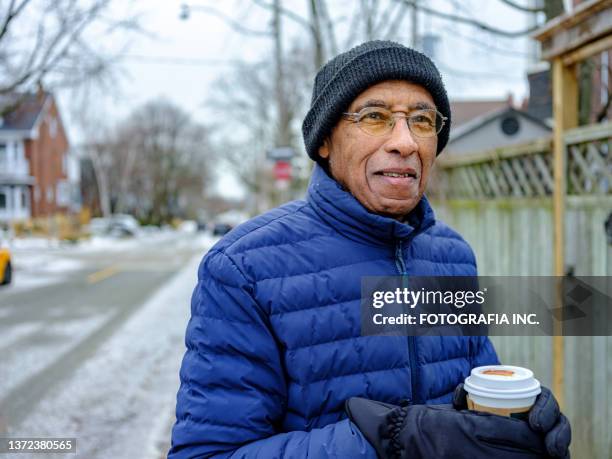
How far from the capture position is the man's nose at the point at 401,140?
5.50 ft

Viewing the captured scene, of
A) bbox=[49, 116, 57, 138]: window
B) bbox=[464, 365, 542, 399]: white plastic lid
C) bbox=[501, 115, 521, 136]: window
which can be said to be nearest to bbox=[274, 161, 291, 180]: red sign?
bbox=[501, 115, 521, 136]: window

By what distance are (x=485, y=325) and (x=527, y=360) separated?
2.16 meters

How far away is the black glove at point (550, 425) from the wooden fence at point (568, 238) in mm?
1539

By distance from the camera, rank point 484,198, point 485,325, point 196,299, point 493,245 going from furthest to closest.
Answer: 1. point 484,198
2. point 493,245
3. point 485,325
4. point 196,299

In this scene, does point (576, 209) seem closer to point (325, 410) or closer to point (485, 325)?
point (485, 325)

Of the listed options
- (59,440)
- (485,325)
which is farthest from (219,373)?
(59,440)

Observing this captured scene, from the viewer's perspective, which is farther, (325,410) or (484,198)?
(484,198)

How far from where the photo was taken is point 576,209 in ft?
12.2

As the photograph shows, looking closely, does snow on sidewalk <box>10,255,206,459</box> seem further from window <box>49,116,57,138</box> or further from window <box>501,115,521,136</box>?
window <box>49,116,57,138</box>

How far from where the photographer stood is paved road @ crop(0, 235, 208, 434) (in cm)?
664

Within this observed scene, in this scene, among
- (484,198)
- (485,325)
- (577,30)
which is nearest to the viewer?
(485,325)

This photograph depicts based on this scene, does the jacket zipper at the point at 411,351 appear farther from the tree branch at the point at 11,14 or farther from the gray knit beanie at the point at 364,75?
the tree branch at the point at 11,14

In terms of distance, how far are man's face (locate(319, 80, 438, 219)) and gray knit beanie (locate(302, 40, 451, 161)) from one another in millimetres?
26

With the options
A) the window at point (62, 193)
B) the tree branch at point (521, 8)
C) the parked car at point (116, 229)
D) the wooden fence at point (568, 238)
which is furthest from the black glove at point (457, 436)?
the window at point (62, 193)
